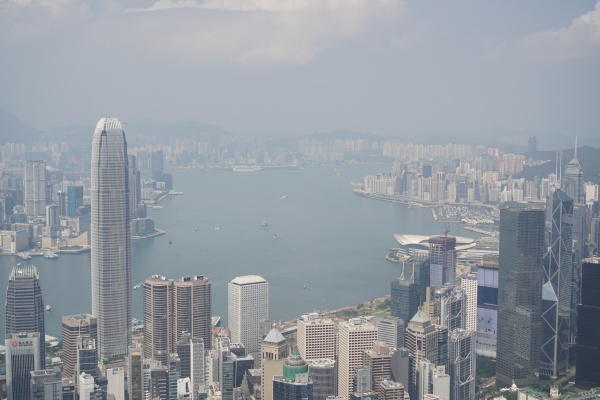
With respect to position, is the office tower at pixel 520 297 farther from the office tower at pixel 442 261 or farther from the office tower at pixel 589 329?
the office tower at pixel 442 261

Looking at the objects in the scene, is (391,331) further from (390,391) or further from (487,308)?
(487,308)

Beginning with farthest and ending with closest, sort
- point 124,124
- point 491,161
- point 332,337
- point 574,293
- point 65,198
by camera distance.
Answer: point 491,161
point 65,198
point 124,124
point 574,293
point 332,337

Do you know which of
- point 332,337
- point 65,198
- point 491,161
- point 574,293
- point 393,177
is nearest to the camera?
point 332,337

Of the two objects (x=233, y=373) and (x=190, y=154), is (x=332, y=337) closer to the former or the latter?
(x=233, y=373)

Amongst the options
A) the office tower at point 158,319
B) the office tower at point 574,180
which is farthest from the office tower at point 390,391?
the office tower at point 574,180

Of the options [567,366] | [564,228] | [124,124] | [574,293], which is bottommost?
[567,366]

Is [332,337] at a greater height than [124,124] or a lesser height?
lesser

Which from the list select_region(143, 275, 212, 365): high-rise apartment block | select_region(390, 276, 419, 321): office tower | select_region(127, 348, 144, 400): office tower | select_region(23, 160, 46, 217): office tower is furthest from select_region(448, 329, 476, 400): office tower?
select_region(23, 160, 46, 217): office tower

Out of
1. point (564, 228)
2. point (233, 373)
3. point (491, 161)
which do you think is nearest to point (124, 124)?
point (233, 373)
